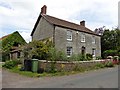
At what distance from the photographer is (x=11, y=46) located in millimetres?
41875

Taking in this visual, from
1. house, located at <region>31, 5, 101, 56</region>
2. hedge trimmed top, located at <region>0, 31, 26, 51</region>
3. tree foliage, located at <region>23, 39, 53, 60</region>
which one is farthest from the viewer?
hedge trimmed top, located at <region>0, 31, 26, 51</region>

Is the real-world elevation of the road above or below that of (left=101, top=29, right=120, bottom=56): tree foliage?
below

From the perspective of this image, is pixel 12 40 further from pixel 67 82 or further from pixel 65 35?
pixel 67 82

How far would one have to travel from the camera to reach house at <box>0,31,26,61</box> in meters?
37.9

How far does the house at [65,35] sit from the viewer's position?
30513 mm

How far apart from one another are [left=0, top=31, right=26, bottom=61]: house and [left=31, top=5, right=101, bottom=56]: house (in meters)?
5.01

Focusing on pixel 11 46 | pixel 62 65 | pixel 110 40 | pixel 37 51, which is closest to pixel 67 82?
pixel 62 65

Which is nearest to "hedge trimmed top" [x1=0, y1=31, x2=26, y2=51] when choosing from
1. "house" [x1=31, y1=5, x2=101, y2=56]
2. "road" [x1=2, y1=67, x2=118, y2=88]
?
"house" [x1=31, y1=5, x2=101, y2=56]

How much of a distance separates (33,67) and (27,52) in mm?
3751

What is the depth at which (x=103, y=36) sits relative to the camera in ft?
154

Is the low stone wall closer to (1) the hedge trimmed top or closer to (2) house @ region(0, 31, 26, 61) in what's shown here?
(2) house @ region(0, 31, 26, 61)

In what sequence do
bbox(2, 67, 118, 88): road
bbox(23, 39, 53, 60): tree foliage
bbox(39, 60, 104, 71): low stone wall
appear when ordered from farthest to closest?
bbox(23, 39, 53, 60): tree foliage < bbox(39, 60, 104, 71): low stone wall < bbox(2, 67, 118, 88): road

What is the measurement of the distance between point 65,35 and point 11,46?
15.6 metres

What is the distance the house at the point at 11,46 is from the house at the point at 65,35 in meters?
5.01
